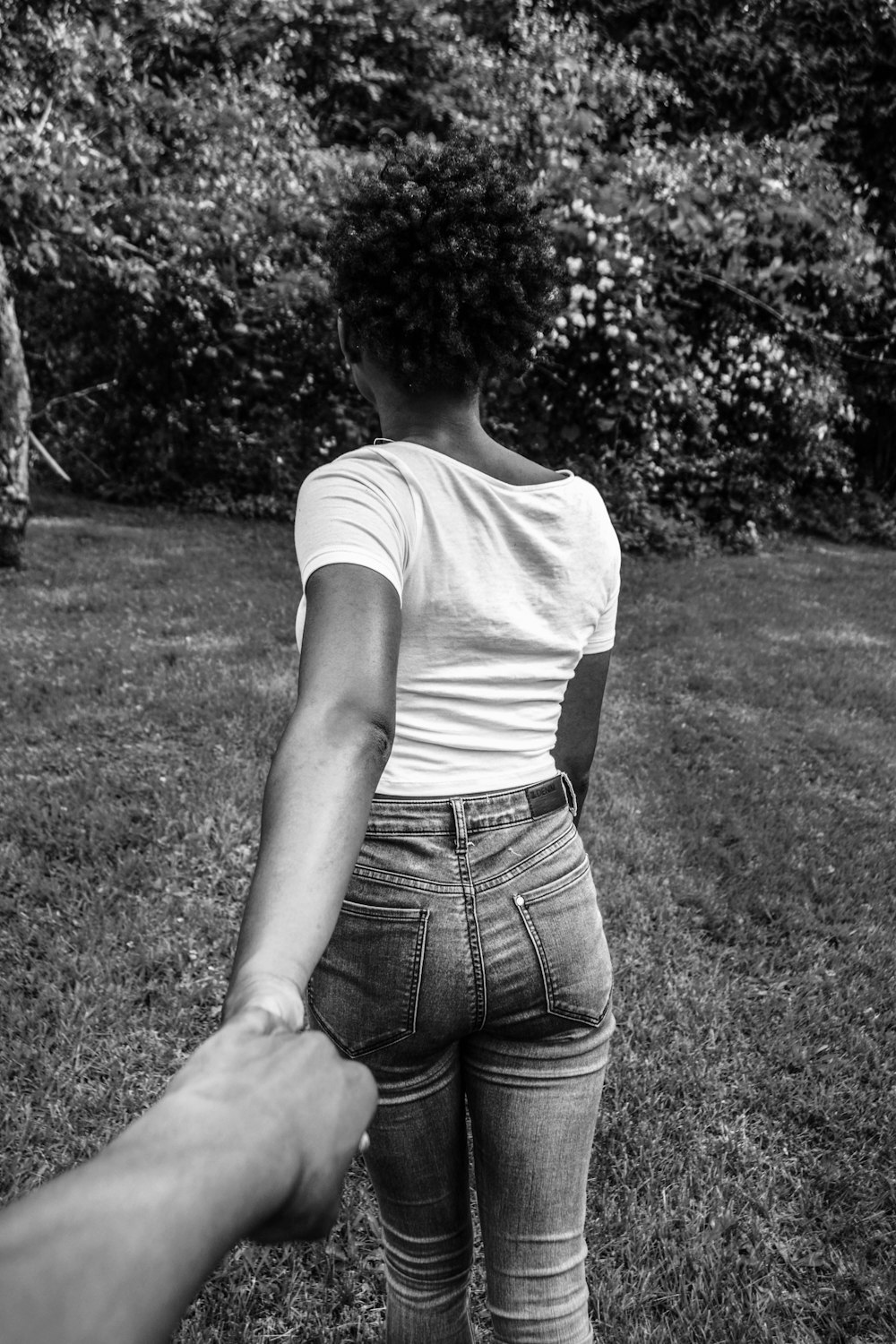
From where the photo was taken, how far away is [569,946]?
1.33 m

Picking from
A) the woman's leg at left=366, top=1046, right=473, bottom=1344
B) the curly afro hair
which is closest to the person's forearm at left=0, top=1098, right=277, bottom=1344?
the woman's leg at left=366, top=1046, right=473, bottom=1344


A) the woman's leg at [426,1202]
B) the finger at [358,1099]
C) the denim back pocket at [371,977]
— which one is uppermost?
the finger at [358,1099]

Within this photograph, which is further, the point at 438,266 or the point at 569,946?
the point at 438,266

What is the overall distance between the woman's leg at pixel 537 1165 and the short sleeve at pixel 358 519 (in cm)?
72

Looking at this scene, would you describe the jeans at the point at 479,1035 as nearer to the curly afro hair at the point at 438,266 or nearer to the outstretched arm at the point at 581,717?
the outstretched arm at the point at 581,717

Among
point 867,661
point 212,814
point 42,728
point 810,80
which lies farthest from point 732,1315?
point 810,80

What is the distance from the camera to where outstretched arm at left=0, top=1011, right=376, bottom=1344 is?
508 mm

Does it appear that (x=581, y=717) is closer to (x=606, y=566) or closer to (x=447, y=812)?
(x=606, y=566)

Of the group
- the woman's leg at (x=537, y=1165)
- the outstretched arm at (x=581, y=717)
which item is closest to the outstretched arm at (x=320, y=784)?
the woman's leg at (x=537, y=1165)

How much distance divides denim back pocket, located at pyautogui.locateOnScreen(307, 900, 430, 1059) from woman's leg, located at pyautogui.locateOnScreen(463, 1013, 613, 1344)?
0.17m

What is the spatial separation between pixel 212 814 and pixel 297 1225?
3568 mm

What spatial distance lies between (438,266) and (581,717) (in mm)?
887

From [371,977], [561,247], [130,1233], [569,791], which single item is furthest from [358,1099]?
[561,247]

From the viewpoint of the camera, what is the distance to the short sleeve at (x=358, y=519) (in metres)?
1.14
